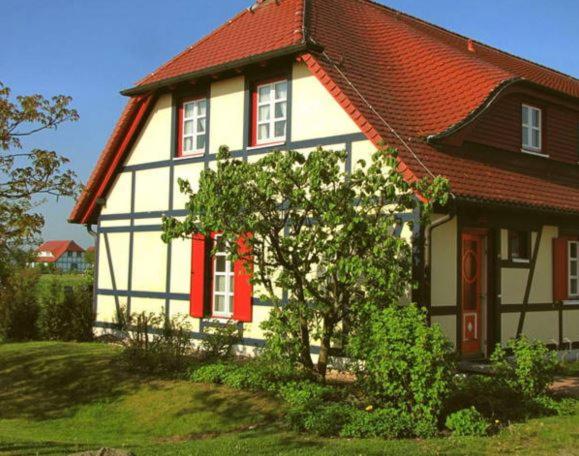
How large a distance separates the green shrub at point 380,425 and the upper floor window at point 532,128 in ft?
25.6

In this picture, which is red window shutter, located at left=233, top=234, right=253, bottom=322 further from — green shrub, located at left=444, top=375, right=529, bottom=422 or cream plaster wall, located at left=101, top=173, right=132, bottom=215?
green shrub, located at left=444, top=375, right=529, bottom=422

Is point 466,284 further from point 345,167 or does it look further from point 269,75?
point 269,75

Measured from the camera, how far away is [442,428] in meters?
8.42

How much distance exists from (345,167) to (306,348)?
130 inches

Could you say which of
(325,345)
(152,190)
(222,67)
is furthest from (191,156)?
(325,345)

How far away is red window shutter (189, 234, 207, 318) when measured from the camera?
14234mm

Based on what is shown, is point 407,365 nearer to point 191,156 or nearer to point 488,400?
point 488,400

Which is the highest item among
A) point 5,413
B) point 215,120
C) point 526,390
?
point 215,120

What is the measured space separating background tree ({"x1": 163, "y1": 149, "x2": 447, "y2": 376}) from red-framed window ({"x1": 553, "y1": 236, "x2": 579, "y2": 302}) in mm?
4561

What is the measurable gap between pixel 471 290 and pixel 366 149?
3032 mm

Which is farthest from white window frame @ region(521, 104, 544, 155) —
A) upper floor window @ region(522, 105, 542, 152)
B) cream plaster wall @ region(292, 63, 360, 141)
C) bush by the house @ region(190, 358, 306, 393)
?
bush by the house @ region(190, 358, 306, 393)

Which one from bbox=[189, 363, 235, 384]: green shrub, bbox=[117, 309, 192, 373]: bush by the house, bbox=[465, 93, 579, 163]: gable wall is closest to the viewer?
bbox=[189, 363, 235, 384]: green shrub

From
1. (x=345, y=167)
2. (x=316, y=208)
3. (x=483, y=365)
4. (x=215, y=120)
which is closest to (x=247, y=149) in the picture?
(x=215, y=120)

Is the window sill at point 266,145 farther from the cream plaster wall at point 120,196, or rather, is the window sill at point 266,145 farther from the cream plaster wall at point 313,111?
the cream plaster wall at point 120,196
